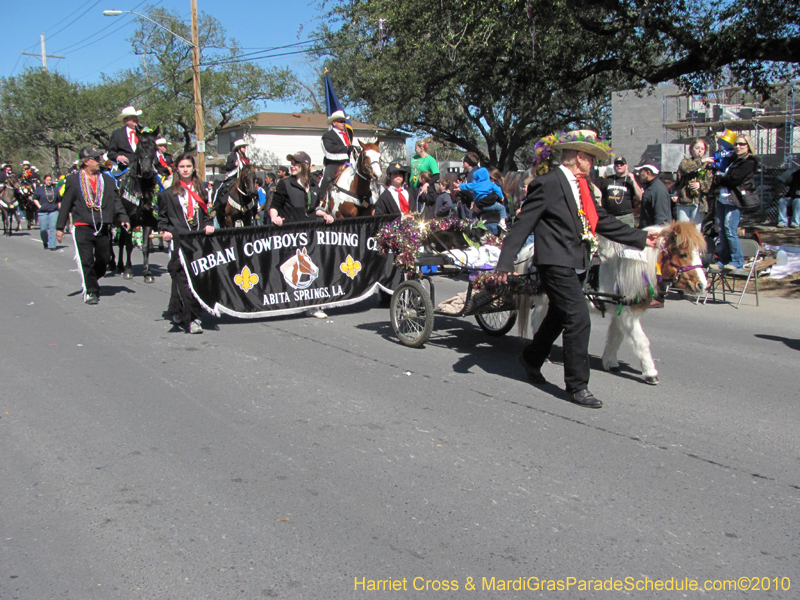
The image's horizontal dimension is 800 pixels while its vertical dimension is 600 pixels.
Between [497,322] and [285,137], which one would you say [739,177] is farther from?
[285,137]

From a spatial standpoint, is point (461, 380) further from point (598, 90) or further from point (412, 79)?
point (412, 79)

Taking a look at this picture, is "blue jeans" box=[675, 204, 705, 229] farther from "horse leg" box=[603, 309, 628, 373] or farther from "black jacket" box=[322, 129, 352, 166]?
"horse leg" box=[603, 309, 628, 373]

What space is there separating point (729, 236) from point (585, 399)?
6645 mm

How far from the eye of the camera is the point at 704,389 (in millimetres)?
5793

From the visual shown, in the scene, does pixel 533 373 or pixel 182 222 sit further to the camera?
pixel 182 222

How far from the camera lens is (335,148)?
9.56 metres

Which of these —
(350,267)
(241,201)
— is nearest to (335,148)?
(350,267)

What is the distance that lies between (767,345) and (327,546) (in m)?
5.93

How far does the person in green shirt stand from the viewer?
1294 centimetres

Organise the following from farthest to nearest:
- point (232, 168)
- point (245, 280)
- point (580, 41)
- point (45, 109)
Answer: point (45, 109)
point (580, 41)
point (232, 168)
point (245, 280)

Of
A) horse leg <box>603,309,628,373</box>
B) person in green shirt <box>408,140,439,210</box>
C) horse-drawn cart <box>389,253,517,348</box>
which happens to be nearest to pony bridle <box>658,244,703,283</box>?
horse leg <box>603,309,628,373</box>

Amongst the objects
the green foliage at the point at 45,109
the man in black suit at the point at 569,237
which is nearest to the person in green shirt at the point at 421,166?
the man in black suit at the point at 569,237

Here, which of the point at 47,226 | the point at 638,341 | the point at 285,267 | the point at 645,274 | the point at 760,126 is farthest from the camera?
the point at 760,126

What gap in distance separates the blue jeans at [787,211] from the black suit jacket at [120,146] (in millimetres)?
14088
